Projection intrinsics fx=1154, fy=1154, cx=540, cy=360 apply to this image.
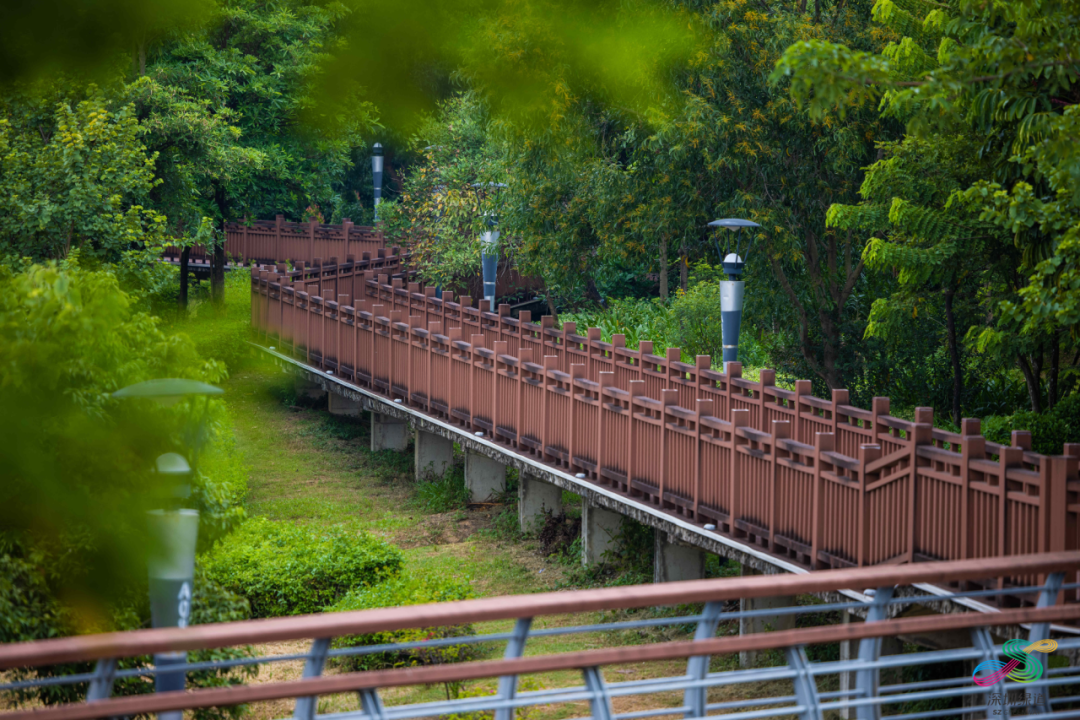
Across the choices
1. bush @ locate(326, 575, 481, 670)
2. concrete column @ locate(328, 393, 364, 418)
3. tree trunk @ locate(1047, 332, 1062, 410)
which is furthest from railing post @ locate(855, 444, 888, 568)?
concrete column @ locate(328, 393, 364, 418)

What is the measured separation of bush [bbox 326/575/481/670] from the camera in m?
11.5

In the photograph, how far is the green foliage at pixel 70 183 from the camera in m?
14.4

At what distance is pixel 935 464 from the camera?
28.5 ft

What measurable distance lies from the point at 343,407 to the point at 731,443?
12.9 m

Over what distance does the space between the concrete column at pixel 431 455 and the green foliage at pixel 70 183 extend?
564 cm

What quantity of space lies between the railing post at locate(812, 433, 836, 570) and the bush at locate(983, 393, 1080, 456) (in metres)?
2.56

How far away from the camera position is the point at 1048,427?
452 inches

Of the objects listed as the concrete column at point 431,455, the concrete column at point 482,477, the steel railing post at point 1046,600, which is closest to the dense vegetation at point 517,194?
the steel railing post at point 1046,600

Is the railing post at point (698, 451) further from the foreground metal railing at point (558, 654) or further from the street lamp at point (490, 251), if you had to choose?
the street lamp at point (490, 251)

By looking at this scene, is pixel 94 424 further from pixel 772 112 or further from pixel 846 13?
pixel 846 13

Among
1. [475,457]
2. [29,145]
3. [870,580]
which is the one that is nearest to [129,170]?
[29,145]

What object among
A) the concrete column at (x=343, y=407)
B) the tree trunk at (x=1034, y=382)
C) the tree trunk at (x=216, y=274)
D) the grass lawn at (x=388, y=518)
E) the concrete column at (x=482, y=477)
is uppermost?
the tree trunk at (x=216, y=274)

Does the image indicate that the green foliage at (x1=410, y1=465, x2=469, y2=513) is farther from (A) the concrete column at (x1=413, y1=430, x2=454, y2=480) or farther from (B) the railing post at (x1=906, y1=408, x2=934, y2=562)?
(B) the railing post at (x1=906, y1=408, x2=934, y2=562)

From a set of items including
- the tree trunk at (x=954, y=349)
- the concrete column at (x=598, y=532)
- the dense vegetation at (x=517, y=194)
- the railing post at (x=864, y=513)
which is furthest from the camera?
the concrete column at (x=598, y=532)
